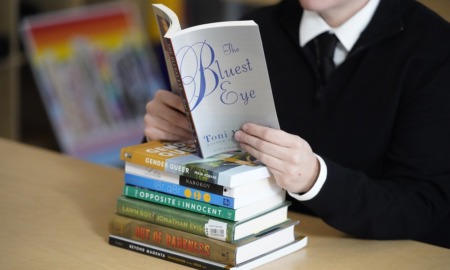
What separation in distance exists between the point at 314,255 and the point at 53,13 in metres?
2.75

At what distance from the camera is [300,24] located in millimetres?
1933

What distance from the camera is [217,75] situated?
1.44 m

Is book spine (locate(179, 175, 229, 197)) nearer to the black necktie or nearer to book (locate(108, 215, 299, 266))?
book (locate(108, 215, 299, 266))

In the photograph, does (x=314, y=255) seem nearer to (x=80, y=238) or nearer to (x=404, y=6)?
(x=80, y=238)

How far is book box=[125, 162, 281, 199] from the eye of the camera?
1424 millimetres

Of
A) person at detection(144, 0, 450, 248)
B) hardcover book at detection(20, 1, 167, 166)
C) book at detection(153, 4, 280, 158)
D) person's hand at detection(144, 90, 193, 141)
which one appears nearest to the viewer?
book at detection(153, 4, 280, 158)

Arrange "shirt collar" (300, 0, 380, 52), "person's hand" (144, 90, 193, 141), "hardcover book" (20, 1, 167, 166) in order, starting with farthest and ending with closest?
"hardcover book" (20, 1, 167, 166) → "shirt collar" (300, 0, 380, 52) → "person's hand" (144, 90, 193, 141)

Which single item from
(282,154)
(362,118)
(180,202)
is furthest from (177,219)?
(362,118)

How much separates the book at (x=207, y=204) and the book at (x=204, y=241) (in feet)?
0.14

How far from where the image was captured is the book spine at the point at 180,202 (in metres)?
1.43

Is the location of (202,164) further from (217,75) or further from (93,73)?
(93,73)

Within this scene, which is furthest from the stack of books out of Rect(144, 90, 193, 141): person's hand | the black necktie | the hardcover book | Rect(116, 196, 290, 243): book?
the hardcover book

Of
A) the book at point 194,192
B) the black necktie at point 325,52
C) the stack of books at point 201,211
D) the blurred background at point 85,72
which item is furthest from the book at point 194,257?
the blurred background at point 85,72

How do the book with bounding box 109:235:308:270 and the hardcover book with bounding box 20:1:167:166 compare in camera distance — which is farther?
the hardcover book with bounding box 20:1:167:166
